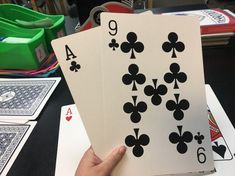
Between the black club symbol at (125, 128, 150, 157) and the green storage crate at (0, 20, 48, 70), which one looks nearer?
the black club symbol at (125, 128, 150, 157)

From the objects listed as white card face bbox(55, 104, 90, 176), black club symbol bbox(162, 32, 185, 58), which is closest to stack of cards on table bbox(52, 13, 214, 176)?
black club symbol bbox(162, 32, 185, 58)

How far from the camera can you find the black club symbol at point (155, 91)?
1.77 ft

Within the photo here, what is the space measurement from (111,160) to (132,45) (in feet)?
0.90

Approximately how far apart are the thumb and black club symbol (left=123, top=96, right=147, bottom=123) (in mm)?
78

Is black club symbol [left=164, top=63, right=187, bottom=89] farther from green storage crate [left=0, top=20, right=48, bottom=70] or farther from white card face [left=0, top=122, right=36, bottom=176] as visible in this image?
green storage crate [left=0, top=20, right=48, bottom=70]

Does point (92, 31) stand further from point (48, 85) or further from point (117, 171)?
point (48, 85)

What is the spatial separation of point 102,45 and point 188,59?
0.20 meters

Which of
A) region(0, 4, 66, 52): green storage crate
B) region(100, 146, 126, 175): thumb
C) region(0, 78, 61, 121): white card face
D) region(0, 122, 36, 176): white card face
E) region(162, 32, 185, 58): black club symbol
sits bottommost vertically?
region(0, 78, 61, 121): white card face

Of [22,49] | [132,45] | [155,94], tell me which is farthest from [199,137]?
[22,49]

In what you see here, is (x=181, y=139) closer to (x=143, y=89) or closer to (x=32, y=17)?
(x=143, y=89)

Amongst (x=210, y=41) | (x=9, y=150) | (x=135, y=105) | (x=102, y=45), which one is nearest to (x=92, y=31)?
(x=102, y=45)

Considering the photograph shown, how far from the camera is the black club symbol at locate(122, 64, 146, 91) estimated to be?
1.76 feet

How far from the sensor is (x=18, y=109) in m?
0.82

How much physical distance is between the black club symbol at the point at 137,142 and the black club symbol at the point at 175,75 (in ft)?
0.47
